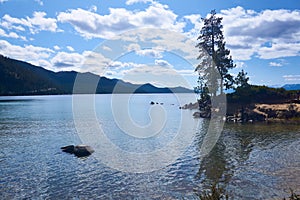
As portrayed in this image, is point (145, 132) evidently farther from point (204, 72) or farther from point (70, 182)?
point (204, 72)

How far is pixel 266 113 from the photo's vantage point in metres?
56.0

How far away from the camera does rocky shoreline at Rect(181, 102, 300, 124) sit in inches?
2087

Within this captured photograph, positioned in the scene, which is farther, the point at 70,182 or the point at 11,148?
the point at 11,148

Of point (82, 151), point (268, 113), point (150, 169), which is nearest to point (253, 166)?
point (150, 169)

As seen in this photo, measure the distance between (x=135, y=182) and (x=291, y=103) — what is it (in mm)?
48246

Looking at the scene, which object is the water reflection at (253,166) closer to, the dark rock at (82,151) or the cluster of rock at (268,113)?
the dark rock at (82,151)

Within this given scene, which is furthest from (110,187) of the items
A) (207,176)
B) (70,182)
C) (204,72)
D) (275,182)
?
(204,72)

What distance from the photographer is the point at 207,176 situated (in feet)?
65.1

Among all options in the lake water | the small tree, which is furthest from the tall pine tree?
the lake water

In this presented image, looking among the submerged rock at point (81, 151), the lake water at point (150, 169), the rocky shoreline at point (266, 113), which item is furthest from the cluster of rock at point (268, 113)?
the submerged rock at point (81, 151)

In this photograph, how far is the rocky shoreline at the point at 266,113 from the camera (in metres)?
53.0

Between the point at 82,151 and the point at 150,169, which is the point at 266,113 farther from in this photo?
the point at 82,151

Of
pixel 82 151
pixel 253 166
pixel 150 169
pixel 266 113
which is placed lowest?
pixel 150 169

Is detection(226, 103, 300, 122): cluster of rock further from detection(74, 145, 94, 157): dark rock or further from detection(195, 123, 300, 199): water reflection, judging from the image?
detection(74, 145, 94, 157): dark rock
